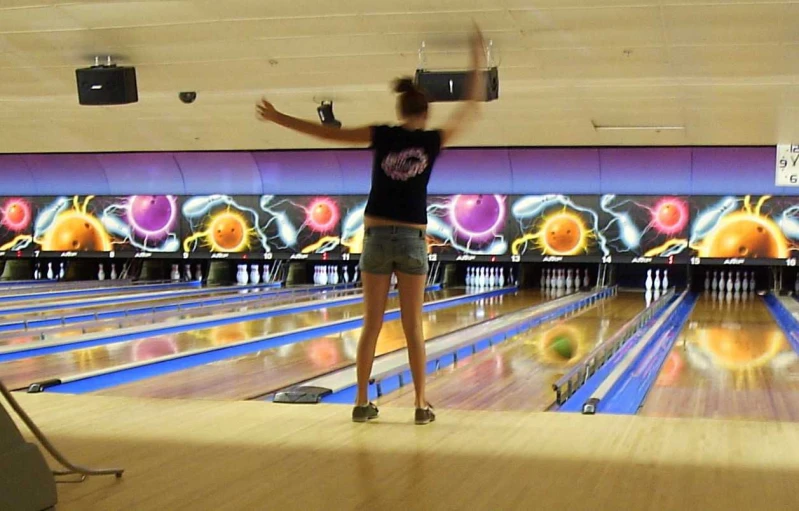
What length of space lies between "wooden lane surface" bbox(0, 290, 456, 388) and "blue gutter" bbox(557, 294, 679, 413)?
7.26 ft

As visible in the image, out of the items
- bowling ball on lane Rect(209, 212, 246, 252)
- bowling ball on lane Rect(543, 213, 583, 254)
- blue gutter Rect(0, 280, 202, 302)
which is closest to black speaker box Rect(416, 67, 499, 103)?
blue gutter Rect(0, 280, 202, 302)

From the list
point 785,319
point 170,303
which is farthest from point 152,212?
point 785,319

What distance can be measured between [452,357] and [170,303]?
412 centimetres

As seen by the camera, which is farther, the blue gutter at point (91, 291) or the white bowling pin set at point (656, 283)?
the white bowling pin set at point (656, 283)

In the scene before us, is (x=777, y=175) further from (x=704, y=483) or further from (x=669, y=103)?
(x=704, y=483)

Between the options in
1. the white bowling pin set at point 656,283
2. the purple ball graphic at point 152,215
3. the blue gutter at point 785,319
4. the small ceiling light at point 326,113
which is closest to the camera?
the blue gutter at point 785,319

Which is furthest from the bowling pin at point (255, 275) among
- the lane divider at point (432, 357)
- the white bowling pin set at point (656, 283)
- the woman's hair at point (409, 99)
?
the woman's hair at point (409, 99)

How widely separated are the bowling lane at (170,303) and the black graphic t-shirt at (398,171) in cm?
356

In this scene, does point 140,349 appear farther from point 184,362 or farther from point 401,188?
point 401,188

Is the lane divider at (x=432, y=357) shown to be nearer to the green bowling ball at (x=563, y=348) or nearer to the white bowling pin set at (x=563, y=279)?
the green bowling ball at (x=563, y=348)

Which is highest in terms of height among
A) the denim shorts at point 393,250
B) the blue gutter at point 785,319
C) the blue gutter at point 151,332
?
the denim shorts at point 393,250

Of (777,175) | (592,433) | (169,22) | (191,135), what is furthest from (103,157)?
(592,433)

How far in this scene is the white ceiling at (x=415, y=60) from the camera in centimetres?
532

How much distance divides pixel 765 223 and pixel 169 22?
7189 mm
